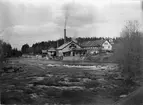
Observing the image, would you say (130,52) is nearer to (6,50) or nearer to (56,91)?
(56,91)

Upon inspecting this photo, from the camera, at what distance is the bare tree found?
6336 millimetres

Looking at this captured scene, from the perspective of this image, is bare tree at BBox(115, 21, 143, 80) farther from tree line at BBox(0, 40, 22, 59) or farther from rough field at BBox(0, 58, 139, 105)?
tree line at BBox(0, 40, 22, 59)

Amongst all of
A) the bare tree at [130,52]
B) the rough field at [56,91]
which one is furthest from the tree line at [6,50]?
the bare tree at [130,52]

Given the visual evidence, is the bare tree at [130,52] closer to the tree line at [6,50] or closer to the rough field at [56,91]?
the rough field at [56,91]

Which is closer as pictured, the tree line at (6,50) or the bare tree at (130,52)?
the tree line at (6,50)

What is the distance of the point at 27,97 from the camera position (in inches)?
184

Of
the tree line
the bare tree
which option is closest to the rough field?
the tree line

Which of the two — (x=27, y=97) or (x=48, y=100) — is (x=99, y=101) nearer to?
(x=48, y=100)

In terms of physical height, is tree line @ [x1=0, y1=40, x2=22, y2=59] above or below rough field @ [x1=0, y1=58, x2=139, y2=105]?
above

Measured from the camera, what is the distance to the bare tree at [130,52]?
20.8 ft

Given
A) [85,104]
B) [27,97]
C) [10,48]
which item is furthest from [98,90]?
[10,48]

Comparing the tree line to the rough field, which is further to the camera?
the rough field

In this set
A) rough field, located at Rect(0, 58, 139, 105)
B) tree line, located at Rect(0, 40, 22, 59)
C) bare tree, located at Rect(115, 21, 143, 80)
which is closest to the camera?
tree line, located at Rect(0, 40, 22, 59)

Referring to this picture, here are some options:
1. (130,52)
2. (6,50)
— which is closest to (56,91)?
(6,50)
